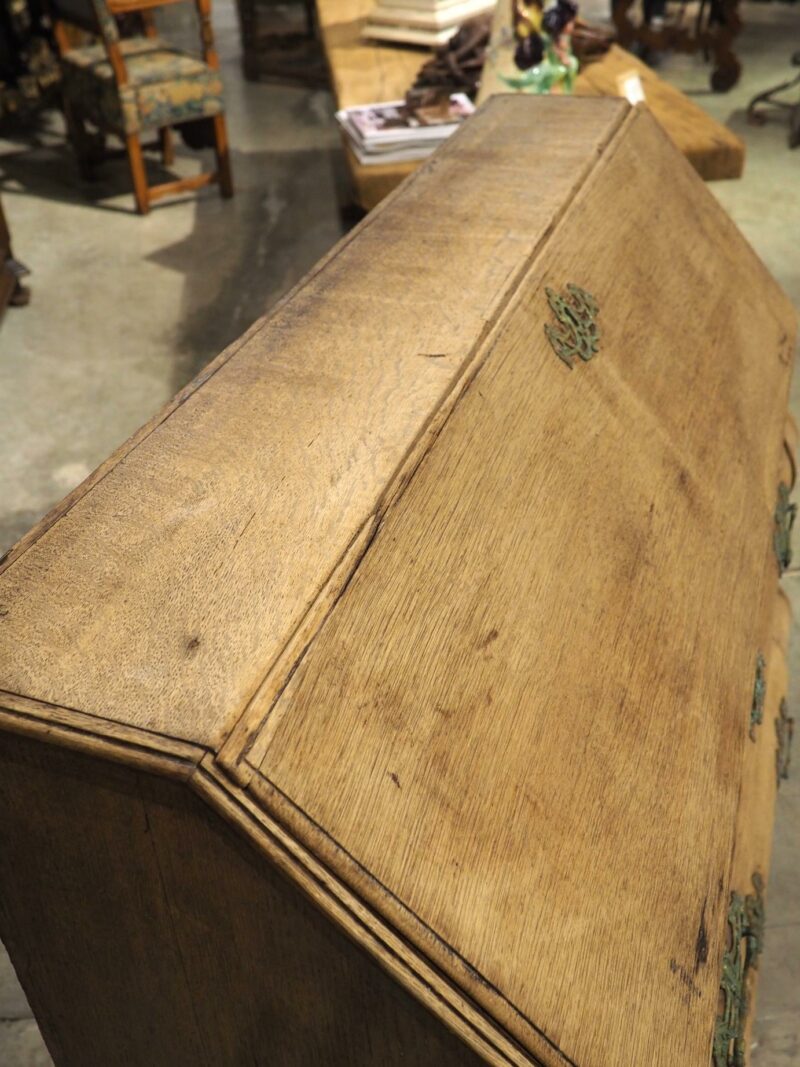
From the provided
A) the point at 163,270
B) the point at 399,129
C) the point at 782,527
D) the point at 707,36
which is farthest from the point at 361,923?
the point at 707,36

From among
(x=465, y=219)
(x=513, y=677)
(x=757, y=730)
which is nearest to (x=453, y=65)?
(x=465, y=219)

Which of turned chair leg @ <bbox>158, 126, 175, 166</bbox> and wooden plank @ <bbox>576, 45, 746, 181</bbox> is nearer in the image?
wooden plank @ <bbox>576, 45, 746, 181</bbox>

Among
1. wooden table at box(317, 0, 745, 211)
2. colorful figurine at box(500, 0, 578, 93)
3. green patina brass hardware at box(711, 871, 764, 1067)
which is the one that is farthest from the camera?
wooden table at box(317, 0, 745, 211)

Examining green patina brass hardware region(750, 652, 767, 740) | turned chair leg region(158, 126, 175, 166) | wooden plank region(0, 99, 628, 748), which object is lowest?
green patina brass hardware region(750, 652, 767, 740)

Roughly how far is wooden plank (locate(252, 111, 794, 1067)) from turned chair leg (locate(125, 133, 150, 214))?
3172 millimetres

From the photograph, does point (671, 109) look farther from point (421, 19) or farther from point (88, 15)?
point (88, 15)

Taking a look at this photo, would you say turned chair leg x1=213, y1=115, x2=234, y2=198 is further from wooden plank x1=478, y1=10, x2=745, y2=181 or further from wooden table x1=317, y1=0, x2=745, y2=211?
wooden plank x1=478, y1=10, x2=745, y2=181

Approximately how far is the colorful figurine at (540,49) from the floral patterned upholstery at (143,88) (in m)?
1.89

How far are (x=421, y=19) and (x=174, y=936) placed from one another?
3873 mm

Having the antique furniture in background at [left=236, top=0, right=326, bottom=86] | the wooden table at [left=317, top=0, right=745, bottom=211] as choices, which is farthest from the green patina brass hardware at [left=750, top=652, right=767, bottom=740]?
the antique furniture in background at [left=236, top=0, right=326, bottom=86]

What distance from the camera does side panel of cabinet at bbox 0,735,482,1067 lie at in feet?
2.91

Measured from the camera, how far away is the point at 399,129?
2980 millimetres

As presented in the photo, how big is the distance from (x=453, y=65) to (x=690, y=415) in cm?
232

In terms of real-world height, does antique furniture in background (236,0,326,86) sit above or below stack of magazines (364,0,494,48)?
below
